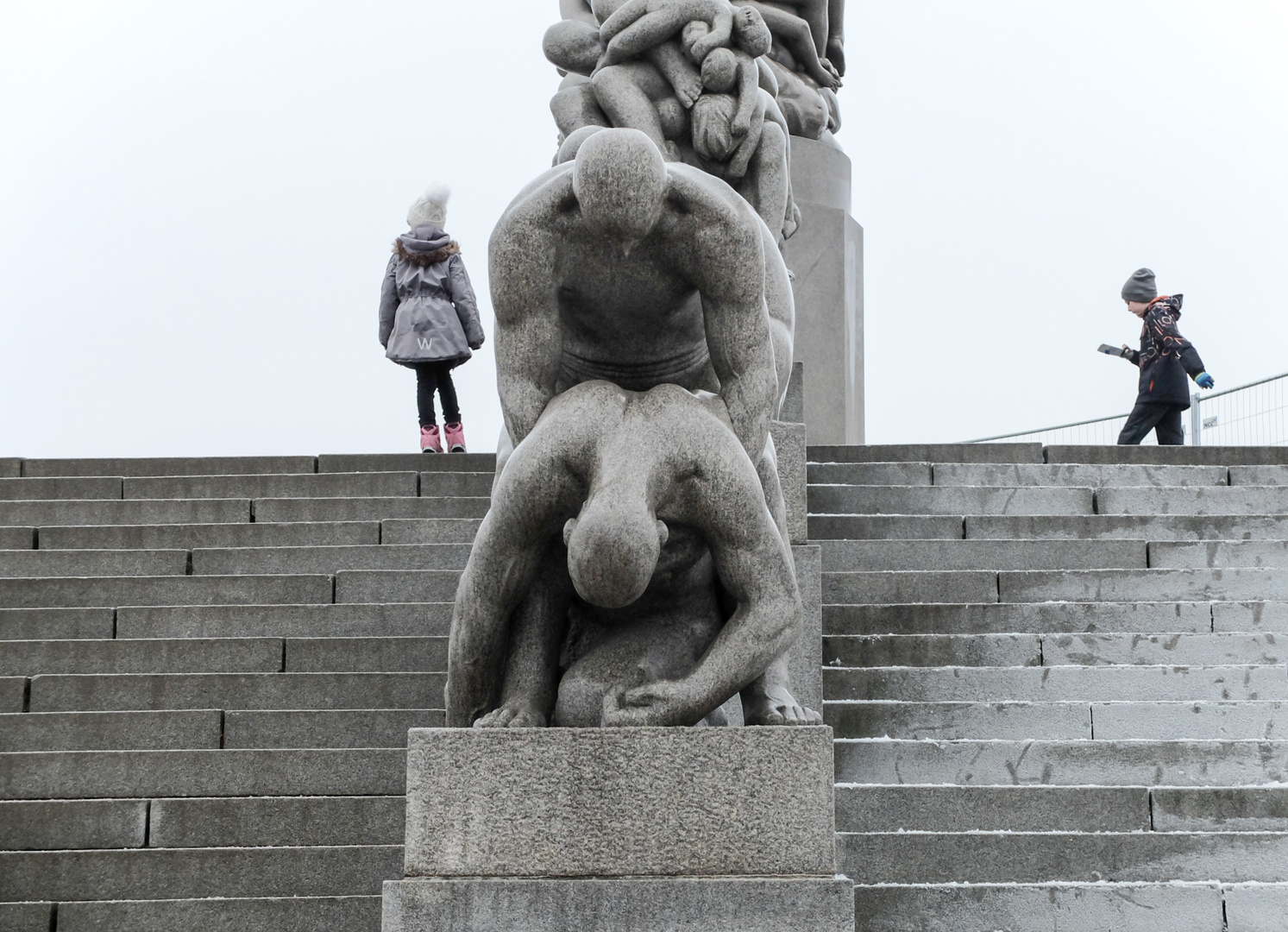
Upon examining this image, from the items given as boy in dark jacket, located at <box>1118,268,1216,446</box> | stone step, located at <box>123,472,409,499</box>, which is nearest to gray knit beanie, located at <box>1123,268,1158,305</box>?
boy in dark jacket, located at <box>1118,268,1216,446</box>

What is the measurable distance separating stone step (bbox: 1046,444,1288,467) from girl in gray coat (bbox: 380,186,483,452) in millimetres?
3548

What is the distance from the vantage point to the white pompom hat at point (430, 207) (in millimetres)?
10266

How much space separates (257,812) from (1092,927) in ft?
8.95

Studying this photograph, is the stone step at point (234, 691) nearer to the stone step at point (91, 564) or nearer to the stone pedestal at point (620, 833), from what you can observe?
the stone step at point (91, 564)

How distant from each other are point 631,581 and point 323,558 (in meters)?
3.85

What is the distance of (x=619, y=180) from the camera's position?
400 cm

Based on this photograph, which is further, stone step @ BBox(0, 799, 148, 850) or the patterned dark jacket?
the patterned dark jacket

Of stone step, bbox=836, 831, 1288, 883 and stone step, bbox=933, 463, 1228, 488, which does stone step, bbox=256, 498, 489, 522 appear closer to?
stone step, bbox=933, 463, 1228, 488

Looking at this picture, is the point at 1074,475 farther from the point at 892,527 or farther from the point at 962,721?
the point at 962,721

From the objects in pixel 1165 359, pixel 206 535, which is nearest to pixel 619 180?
pixel 206 535

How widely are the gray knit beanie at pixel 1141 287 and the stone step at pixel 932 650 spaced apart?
464 cm

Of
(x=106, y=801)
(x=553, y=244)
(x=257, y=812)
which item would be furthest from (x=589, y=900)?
(x=106, y=801)

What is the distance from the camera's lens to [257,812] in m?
5.59

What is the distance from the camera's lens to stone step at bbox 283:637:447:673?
6391 millimetres
